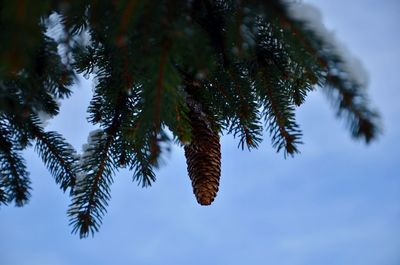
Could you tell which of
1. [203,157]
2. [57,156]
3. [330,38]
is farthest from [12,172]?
[330,38]

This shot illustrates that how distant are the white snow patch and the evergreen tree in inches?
1.0

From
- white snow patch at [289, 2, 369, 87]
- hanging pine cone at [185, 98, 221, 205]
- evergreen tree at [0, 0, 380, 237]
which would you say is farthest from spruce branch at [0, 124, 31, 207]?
white snow patch at [289, 2, 369, 87]

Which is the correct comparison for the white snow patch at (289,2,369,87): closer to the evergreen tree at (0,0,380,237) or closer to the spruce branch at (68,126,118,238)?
the evergreen tree at (0,0,380,237)

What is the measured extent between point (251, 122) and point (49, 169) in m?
1.02

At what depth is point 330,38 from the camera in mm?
1603

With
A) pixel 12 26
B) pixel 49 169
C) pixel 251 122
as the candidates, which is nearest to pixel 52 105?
pixel 49 169

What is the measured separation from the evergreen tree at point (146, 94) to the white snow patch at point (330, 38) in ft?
0.09

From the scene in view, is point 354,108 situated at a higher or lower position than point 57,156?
lower

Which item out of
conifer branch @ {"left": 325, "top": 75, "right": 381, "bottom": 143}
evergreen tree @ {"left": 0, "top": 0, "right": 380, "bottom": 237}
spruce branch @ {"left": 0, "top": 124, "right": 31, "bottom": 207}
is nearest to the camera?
conifer branch @ {"left": 325, "top": 75, "right": 381, "bottom": 143}

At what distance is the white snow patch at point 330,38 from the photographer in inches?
56.0

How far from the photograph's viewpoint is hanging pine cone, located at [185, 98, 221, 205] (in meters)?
2.04

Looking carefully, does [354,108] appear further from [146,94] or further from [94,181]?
[94,181]

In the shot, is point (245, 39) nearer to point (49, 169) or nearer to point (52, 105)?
point (52, 105)

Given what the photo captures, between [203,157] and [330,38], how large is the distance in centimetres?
82
